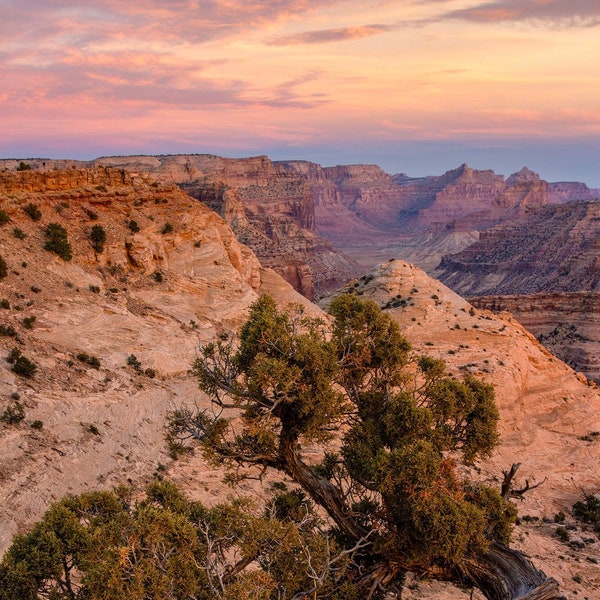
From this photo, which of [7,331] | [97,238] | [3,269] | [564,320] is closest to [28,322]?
[7,331]

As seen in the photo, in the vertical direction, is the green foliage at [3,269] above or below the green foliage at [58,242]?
below

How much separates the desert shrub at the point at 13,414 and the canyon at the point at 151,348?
0.26 meters

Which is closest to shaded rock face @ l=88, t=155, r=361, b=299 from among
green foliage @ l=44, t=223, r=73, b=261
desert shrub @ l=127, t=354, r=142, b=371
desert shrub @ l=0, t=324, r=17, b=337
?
green foliage @ l=44, t=223, r=73, b=261

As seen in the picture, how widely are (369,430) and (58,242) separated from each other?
23665mm

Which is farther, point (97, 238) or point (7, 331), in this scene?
point (97, 238)

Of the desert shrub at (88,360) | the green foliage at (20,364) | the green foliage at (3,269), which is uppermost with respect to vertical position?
the green foliage at (3,269)

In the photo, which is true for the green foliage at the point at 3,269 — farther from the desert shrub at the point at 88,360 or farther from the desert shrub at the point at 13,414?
the desert shrub at the point at 13,414

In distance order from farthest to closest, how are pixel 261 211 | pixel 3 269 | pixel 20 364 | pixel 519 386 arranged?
pixel 261 211 → pixel 519 386 → pixel 3 269 → pixel 20 364

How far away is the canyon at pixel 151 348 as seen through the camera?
70.0 feet

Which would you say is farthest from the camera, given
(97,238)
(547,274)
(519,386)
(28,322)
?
(547,274)

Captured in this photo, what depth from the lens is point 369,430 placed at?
1541cm

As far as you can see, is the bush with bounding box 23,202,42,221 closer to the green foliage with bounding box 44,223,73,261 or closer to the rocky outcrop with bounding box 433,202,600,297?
the green foliage with bounding box 44,223,73,261

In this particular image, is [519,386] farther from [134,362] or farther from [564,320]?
[564,320]

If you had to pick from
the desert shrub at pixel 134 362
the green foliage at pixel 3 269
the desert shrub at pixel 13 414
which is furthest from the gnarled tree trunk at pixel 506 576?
the green foliage at pixel 3 269
